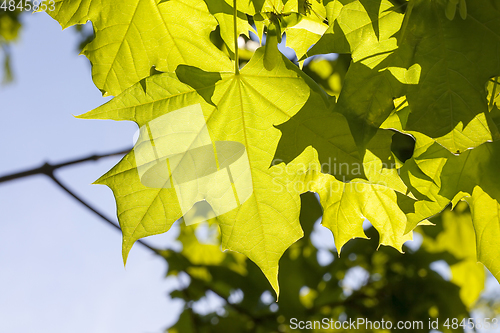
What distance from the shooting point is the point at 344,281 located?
3.10m

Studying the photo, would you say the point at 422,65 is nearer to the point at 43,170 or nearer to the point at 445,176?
the point at 445,176

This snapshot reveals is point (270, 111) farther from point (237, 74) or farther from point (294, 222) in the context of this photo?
point (294, 222)

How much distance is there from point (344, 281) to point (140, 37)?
2.68 metres

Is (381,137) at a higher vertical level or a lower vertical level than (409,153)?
higher

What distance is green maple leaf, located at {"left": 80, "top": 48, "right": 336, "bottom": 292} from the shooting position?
3.01 ft

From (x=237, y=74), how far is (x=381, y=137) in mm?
417

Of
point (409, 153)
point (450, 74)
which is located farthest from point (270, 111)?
point (409, 153)

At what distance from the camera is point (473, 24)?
81cm

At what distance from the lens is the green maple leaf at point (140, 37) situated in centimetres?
98

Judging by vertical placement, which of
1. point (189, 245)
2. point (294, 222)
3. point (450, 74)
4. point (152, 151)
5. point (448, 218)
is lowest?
point (189, 245)

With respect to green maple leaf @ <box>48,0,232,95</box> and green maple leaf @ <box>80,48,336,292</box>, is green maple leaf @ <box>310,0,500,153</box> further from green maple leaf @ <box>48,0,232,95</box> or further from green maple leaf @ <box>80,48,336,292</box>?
green maple leaf @ <box>48,0,232,95</box>

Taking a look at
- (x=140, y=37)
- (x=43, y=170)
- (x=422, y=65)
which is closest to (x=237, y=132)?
(x=140, y=37)

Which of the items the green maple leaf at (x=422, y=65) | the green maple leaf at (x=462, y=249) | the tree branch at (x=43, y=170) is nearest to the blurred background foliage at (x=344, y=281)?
the green maple leaf at (x=462, y=249)

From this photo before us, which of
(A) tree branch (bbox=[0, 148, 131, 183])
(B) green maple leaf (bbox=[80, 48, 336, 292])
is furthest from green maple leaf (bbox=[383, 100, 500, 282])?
(A) tree branch (bbox=[0, 148, 131, 183])
